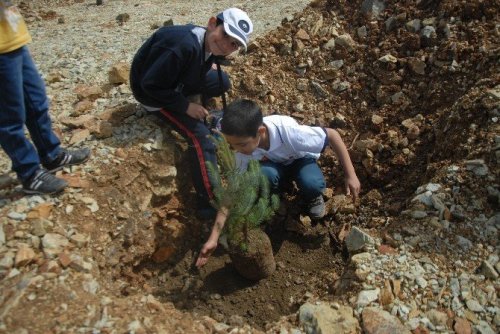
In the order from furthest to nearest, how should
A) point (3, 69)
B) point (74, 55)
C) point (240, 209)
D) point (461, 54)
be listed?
point (74, 55)
point (461, 54)
point (240, 209)
point (3, 69)

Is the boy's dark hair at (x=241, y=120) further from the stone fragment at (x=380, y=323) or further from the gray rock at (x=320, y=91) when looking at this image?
the gray rock at (x=320, y=91)

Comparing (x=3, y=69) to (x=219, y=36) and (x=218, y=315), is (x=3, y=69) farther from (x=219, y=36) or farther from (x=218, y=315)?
(x=218, y=315)

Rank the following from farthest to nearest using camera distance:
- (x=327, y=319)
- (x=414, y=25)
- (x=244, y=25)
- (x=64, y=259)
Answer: (x=414, y=25)
(x=244, y=25)
(x=64, y=259)
(x=327, y=319)

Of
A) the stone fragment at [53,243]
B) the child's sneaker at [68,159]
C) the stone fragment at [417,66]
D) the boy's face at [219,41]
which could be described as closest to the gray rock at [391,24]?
the stone fragment at [417,66]

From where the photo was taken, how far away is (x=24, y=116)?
2361mm

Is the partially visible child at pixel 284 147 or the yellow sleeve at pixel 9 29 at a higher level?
the yellow sleeve at pixel 9 29

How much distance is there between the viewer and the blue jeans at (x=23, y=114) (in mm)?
2240

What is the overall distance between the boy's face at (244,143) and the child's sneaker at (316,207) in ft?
2.00

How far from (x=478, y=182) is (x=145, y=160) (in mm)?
2189

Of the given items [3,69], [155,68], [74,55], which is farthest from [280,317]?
[74,55]

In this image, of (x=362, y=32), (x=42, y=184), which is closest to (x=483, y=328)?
(x=42, y=184)

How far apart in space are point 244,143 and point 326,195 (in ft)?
3.40

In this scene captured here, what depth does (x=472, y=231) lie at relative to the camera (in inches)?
97.0

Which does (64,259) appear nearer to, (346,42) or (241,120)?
(241,120)
